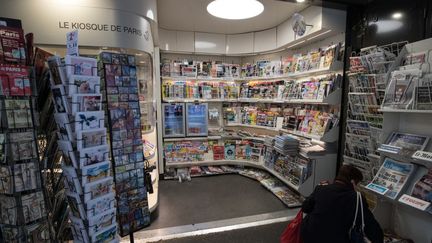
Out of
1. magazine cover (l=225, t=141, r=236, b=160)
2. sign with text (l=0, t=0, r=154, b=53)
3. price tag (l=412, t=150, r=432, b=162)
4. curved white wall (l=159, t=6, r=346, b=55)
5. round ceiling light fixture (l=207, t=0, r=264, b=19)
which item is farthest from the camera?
magazine cover (l=225, t=141, r=236, b=160)

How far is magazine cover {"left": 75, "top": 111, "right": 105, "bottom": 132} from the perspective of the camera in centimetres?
166

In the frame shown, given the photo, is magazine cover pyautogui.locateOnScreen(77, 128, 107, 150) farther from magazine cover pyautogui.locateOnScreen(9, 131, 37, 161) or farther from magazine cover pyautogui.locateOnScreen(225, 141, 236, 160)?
magazine cover pyautogui.locateOnScreen(225, 141, 236, 160)

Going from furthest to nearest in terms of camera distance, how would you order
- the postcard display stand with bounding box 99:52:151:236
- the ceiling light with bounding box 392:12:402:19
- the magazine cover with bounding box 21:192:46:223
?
the ceiling light with bounding box 392:12:402:19 → the postcard display stand with bounding box 99:52:151:236 → the magazine cover with bounding box 21:192:46:223

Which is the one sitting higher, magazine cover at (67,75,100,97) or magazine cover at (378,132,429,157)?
magazine cover at (67,75,100,97)

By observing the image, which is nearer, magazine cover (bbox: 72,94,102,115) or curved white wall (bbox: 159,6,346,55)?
magazine cover (bbox: 72,94,102,115)

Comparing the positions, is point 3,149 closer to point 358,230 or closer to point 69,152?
point 69,152

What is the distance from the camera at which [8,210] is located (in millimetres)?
1541

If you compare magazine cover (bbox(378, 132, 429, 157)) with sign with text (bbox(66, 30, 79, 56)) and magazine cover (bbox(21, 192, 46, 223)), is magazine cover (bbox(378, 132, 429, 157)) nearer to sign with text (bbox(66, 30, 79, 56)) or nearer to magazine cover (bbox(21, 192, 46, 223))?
sign with text (bbox(66, 30, 79, 56))

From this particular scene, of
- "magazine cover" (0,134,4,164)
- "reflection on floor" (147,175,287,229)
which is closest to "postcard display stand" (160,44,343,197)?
"reflection on floor" (147,175,287,229)

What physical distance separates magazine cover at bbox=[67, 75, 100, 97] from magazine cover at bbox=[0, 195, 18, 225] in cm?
81

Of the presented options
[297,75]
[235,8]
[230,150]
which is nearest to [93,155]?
[235,8]

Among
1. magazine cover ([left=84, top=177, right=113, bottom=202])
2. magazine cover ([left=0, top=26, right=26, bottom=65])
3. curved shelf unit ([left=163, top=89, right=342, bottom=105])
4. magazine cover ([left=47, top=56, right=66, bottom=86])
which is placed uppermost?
magazine cover ([left=0, top=26, right=26, bottom=65])

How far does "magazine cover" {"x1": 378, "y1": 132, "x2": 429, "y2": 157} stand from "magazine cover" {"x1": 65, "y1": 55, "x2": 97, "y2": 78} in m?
2.66

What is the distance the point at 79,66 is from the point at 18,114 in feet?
1.66
